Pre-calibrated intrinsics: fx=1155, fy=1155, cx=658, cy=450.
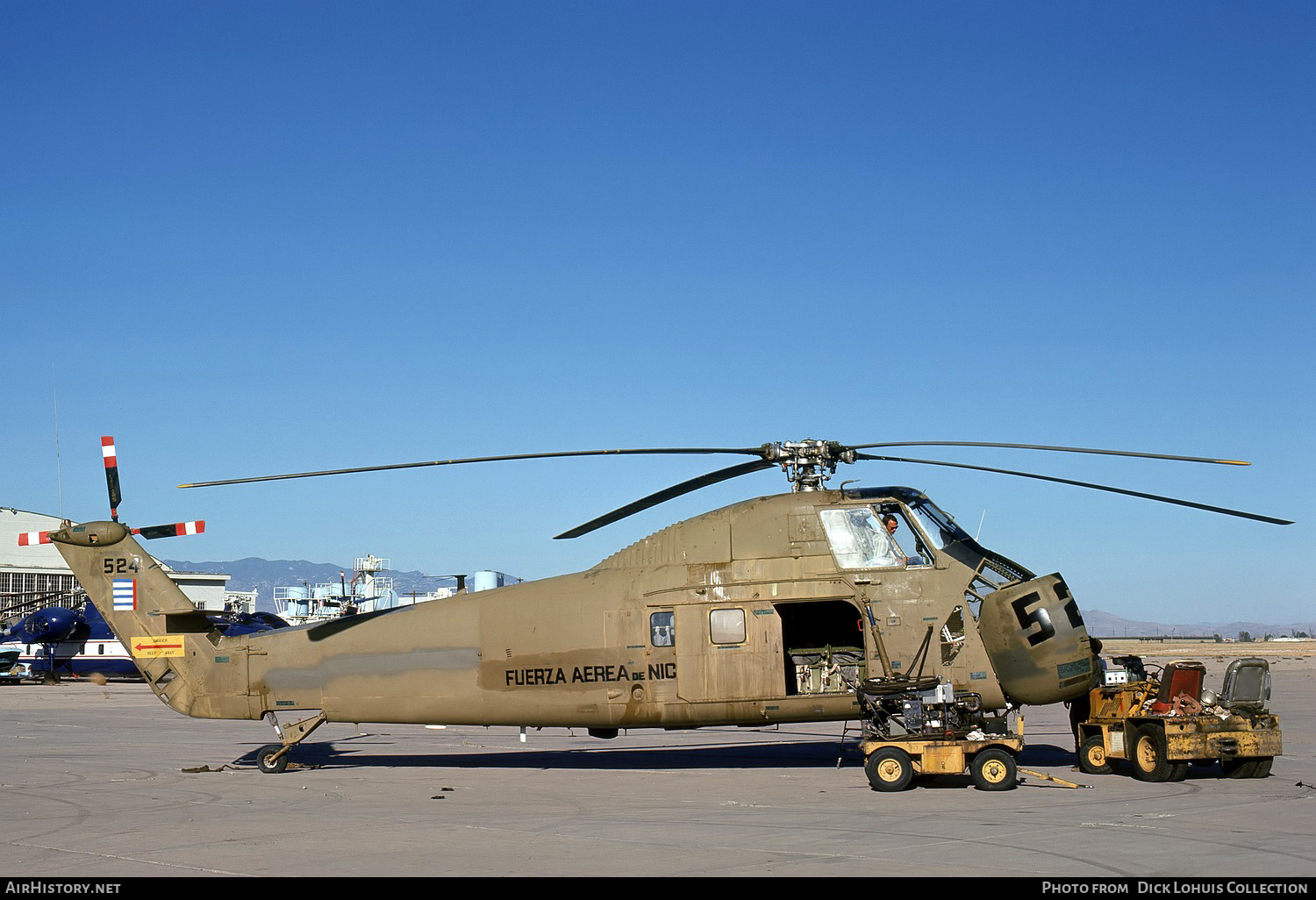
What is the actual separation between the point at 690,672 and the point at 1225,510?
732 cm

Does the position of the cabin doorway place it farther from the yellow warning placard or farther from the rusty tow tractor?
the yellow warning placard

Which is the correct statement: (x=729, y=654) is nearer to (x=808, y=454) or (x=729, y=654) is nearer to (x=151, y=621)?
(x=808, y=454)

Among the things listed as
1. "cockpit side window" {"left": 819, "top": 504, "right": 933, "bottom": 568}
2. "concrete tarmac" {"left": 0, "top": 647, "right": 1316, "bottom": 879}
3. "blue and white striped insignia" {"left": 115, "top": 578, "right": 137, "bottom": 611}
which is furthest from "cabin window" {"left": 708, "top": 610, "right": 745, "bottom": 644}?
"blue and white striped insignia" {"left": 115, "top": 578, "right": 137, "bottom": 611}

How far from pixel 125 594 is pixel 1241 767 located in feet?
55.8

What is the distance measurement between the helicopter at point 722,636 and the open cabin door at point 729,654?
0.08 feet

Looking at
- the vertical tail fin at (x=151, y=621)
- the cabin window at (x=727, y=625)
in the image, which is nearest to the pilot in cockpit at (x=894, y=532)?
the cabin window at (x=727, y=625)

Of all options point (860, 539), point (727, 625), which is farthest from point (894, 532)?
point (727, 625)

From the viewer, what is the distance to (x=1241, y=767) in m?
15.4

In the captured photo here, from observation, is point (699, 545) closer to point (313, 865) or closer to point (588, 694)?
point (588, 694)

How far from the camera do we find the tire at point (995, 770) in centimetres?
1439

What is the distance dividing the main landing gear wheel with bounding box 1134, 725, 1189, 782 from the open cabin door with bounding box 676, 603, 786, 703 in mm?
4757

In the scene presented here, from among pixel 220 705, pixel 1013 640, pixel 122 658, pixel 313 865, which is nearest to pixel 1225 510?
pixel 1013 640

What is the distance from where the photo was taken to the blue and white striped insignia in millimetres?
19000

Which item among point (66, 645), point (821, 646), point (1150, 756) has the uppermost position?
point (821, 646)
